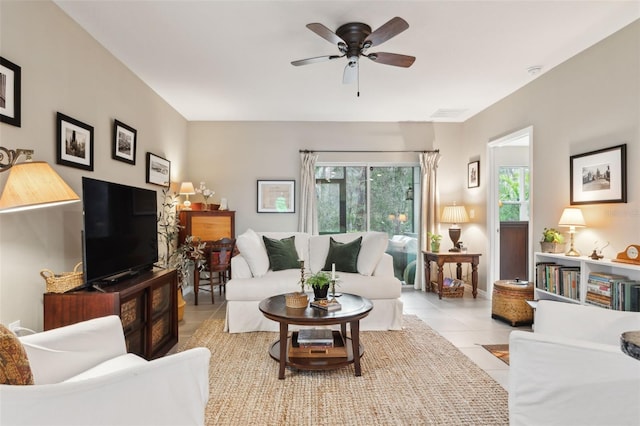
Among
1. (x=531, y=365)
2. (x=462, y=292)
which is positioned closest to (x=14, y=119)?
(x=531, y=365)

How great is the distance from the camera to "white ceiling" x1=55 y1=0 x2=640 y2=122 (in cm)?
258

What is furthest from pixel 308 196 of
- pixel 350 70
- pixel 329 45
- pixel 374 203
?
pixel 350 70

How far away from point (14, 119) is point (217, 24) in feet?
5.00

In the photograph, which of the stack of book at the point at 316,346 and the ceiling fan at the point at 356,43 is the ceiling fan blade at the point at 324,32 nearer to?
the ceiling fan at the point at 356,43

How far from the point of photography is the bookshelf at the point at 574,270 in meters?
2.76

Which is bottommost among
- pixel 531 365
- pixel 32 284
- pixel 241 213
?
pixel 531 365

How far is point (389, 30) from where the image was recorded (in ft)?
8.02

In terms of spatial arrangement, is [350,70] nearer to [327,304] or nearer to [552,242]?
[327,304]

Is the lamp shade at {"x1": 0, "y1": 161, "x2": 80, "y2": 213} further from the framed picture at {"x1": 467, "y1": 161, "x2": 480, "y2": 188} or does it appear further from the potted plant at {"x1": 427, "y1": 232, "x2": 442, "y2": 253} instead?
the framed picture at {"x1": 467, "y1": 161, "x2": 480, "y2": 188}

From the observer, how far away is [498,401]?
2.22m

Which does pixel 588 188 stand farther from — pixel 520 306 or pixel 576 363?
pixel 576 363

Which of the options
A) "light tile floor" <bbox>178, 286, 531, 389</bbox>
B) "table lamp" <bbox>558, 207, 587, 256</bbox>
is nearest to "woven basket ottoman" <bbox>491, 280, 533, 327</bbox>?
"light tile floor" <bbox>178, 286, 531, 389</bbox>

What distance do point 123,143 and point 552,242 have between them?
4.34 meters

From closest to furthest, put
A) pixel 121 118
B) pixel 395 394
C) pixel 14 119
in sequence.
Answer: pixel 14 119 < pixel 395 394 < pixel 121 118
